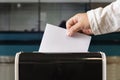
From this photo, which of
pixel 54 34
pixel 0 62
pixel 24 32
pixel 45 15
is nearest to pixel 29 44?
pixel 24 32

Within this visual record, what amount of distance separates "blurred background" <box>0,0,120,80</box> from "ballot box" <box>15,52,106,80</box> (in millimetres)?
1477

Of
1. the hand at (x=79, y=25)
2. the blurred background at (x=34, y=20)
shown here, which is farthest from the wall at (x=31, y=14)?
the hand at (x=79, y=25)

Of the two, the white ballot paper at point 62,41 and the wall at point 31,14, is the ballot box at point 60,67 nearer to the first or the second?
the white ballot paper at point 62,41

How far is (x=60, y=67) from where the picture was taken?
721mm

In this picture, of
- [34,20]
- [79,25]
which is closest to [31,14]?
[34,20]

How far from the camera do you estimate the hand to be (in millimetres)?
740

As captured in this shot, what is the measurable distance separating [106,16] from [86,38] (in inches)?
3.0

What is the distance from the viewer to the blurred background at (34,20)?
7.39 ft

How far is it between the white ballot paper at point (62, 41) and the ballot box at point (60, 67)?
31 millimetres

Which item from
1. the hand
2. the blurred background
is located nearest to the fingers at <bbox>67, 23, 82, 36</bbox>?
the hand

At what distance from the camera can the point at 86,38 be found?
755 mm

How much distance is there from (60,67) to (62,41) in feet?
0.23

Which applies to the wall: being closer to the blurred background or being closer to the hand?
the blurred background

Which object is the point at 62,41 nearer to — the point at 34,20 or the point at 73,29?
the point at 73,29
